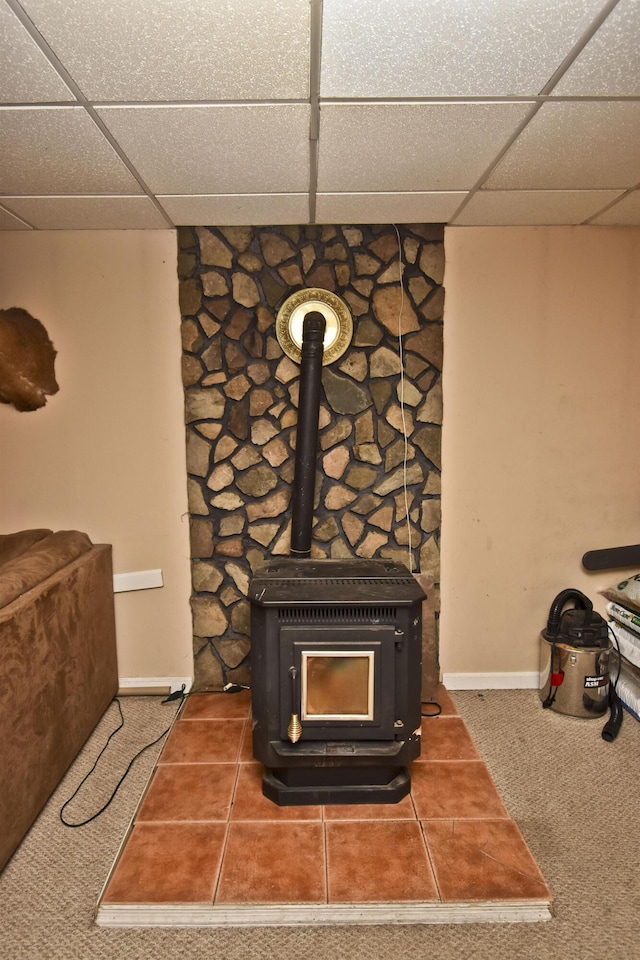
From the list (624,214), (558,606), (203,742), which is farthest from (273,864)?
A: (624,214)

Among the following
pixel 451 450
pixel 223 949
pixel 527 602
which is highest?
pixel 451 450

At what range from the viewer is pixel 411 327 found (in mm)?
2430

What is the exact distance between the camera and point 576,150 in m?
1.72

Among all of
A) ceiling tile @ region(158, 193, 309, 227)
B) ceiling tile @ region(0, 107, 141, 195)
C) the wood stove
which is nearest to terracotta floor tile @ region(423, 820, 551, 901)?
the wood stove

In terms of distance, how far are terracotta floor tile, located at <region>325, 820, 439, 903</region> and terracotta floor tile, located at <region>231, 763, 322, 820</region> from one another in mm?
94

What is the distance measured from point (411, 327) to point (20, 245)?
5.67 feet

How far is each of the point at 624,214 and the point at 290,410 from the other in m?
1.61

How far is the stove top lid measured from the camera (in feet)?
5.77

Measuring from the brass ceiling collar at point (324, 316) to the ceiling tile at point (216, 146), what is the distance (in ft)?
1.56

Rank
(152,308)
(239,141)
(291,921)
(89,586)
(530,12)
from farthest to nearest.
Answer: (152,308)
(89,586)
(239,141)
(291,921)
(530,12)

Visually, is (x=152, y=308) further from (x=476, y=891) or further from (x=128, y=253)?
(x=476, y=891)

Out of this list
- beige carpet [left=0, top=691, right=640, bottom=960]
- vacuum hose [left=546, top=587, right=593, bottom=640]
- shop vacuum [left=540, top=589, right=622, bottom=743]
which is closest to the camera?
beige carpet [left=0, top=691, right=640, bottom=960]

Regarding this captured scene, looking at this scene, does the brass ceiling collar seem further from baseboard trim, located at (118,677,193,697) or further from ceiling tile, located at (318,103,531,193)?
baseboard trim, located at (118,677,193,697)

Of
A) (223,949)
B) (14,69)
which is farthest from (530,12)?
(223,949)
